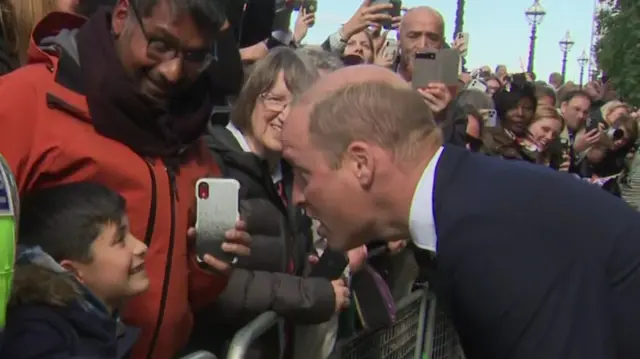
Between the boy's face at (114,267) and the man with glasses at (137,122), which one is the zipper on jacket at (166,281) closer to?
the man with glasses at (137,122)

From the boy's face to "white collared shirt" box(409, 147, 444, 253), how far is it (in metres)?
0.76

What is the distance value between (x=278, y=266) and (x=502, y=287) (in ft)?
4.91

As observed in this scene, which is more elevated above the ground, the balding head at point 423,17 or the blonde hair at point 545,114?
the balding head at point 423,17

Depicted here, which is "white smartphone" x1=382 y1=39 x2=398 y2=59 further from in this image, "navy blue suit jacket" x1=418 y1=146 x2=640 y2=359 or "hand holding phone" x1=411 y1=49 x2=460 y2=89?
"navy blue suit jacket" x1=418 y1=146 x2=640 y2=359

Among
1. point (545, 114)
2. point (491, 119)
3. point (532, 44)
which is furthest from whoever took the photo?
point (532, 44)

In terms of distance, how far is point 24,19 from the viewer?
9.43 ft

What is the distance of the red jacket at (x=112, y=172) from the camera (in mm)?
2283

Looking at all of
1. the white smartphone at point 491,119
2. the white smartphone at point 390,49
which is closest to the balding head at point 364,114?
the white smartphone at point 390,49

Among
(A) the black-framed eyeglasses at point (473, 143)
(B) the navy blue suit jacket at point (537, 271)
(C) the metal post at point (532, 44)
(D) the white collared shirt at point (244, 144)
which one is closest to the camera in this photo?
(B) the navy blue suit jacket at point (537, 271)

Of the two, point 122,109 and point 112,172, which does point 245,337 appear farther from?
point 122,109

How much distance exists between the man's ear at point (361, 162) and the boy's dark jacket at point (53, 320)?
27.0 inches

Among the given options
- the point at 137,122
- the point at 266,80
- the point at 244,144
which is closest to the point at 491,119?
the point at 266,80

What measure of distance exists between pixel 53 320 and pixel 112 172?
0.52m

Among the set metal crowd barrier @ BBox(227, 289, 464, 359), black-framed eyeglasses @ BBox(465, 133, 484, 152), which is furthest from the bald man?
black-framed eyeglasses @ BBox(465, 133, 484, 152)
